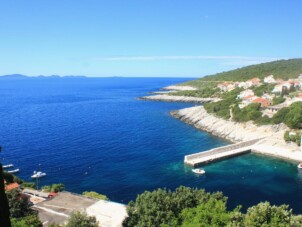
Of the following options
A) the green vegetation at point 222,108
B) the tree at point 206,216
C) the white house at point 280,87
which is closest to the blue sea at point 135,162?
the green vegetation at point 222,108

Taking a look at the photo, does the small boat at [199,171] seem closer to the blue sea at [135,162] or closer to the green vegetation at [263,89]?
the blue sea at [135,162]

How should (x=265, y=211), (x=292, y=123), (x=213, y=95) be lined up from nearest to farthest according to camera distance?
(x=265, y=211) → (x=292, y=123) → (x=213, y=95)

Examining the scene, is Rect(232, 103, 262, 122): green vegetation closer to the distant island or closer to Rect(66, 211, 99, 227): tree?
the distant island

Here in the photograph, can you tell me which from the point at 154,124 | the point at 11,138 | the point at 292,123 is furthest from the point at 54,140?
the point at 292,123

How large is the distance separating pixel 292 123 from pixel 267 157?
1427cm

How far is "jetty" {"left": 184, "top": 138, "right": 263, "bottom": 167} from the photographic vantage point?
5562cm

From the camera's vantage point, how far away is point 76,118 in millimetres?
108562

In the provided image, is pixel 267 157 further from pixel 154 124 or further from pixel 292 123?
pixel 154 124

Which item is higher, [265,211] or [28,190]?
[265,211]

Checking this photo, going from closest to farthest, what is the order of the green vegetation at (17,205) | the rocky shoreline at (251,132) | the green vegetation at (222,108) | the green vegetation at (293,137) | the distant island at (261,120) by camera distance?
the green vegetation at (17,205), the rocky shoreline at (251,132), the green vegetation at (293,137), the distant island at (261,120), the green vegetation at (222,108)

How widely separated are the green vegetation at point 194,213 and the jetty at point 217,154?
2874 cm

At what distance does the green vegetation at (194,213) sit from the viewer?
73.2ft

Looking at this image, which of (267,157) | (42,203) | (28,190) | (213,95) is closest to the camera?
(42,203)

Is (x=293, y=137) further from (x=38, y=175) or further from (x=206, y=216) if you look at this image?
(x=38, y=175)
